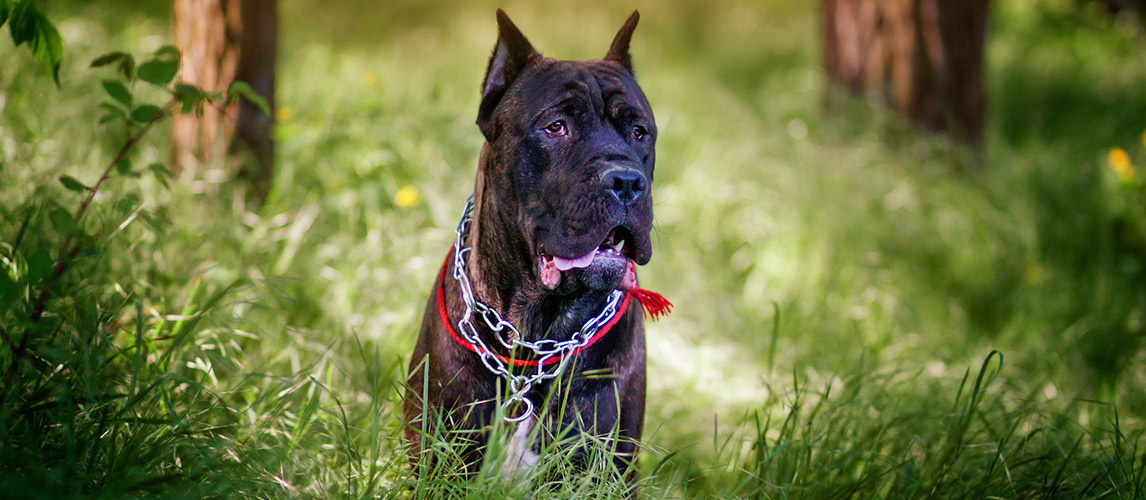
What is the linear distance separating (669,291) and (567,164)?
224cm

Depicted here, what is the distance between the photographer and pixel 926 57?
5254 millimetres

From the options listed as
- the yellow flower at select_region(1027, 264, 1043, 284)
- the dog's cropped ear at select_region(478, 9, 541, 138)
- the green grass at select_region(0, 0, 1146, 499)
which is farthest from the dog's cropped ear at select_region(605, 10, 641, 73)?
the yellow flower at select_region(1027, 264, 1043, 284)

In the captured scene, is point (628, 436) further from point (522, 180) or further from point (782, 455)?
point (522, 180)

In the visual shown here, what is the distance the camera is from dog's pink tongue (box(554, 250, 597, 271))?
2.01 metres

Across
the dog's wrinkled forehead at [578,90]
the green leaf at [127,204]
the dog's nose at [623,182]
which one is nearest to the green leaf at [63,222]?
the green leaf at [127,204]

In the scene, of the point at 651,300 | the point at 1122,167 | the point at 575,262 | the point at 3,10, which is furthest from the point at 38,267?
the point at 1122,167

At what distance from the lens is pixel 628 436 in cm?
217

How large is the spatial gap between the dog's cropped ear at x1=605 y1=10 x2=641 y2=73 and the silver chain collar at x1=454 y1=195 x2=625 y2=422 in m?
0.75

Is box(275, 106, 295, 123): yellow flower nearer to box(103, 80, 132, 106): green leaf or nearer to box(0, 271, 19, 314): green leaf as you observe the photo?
box(103, 80, 132, 106): green leaf

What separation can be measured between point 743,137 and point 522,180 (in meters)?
3.68

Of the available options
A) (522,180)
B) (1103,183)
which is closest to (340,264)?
(522,180)

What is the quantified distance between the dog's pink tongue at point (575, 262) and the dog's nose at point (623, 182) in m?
0.17

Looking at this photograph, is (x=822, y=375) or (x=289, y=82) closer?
(x=822, y=375)

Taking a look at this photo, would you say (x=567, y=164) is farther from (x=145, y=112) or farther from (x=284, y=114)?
(x=284, y=114)
